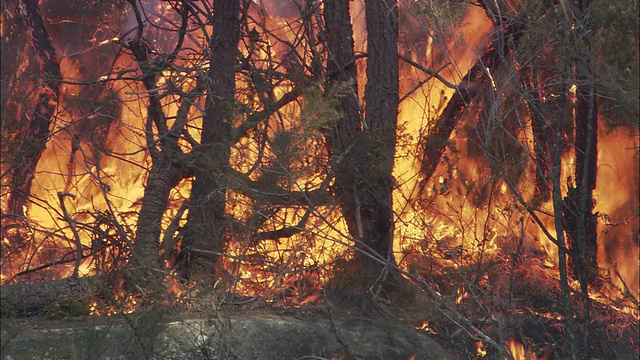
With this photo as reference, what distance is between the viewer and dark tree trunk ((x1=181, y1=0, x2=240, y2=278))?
308 inches

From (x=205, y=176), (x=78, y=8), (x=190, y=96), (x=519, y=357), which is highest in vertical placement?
(x=78, y=8)

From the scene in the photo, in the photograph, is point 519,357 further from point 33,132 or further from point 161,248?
point 33,132

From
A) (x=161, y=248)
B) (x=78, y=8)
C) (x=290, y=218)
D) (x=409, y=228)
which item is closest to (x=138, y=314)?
(x=161, y=248)

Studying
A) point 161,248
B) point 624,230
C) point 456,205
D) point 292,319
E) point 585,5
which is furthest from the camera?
point 624,230

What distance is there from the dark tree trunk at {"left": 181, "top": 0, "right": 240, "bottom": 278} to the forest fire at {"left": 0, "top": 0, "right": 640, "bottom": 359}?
3cm

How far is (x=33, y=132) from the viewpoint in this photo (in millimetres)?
9805

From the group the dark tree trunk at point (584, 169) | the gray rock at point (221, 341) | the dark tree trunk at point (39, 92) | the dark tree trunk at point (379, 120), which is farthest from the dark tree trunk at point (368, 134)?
the dark tree trunk at point (39, 92)

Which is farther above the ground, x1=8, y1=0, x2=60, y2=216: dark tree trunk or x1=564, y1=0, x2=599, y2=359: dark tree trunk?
x1=8, y1=0, x2=60, y2=216: dark tree trunk

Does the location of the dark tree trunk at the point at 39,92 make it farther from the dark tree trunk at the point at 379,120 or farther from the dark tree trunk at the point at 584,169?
the dark tree trunk at the point at 584,169

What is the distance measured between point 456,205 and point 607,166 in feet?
8.11

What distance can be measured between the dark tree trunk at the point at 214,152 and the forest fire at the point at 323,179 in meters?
0.03

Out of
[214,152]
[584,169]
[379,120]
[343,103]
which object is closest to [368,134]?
[379,120]

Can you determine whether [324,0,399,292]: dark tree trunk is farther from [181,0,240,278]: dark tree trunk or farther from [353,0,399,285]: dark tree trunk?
[181,0,240,278]: dark tree trunk

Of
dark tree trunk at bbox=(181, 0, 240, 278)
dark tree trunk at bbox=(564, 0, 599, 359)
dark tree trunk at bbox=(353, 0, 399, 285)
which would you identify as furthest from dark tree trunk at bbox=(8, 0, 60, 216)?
dark tree trunk at bbox=(564, 0, 599, 359)
